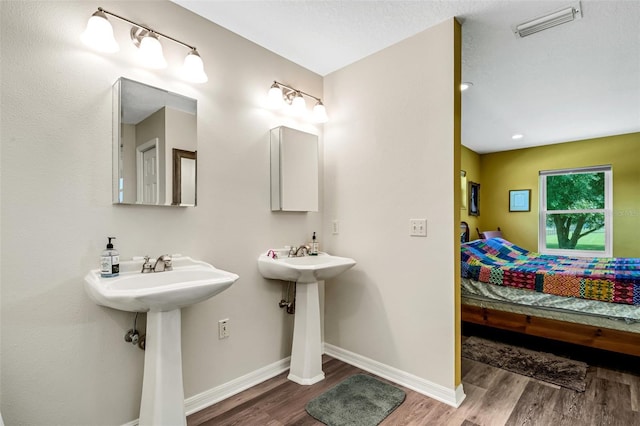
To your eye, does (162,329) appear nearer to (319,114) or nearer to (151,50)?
(151,50)

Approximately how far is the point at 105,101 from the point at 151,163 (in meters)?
0.36

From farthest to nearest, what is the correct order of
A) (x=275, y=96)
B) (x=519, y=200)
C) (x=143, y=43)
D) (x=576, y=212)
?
(x=519, y=200) < (x=576, y=212) < (x=275, y=96) < (x=143, y=43)

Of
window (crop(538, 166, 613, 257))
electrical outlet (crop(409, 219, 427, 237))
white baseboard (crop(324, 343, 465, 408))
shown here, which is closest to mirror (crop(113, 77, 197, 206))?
electrical outlet (crop(409, 219, 427, 237))

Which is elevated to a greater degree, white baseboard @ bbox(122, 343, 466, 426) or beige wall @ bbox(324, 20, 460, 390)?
beige wall @ bbox(324, 20, 460, 390)

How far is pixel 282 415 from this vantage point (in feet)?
5.96

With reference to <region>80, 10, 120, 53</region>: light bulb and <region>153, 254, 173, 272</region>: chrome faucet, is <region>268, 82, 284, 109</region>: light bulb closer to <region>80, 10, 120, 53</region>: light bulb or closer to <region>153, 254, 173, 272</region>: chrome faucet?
<region>80, 10, 120, 53</region>: light bulb

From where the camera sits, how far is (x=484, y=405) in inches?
76.6

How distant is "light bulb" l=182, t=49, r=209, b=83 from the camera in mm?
1787

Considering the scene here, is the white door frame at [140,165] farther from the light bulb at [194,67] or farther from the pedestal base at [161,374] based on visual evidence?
the pedestal base at [161,374]

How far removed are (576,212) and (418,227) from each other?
406 centimetres

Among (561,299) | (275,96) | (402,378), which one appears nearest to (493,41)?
(275,96)

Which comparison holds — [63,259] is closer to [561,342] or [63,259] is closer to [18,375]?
[18,375]

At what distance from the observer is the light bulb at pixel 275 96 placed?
2273mm

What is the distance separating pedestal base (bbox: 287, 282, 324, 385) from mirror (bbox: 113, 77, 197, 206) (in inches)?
38.4
